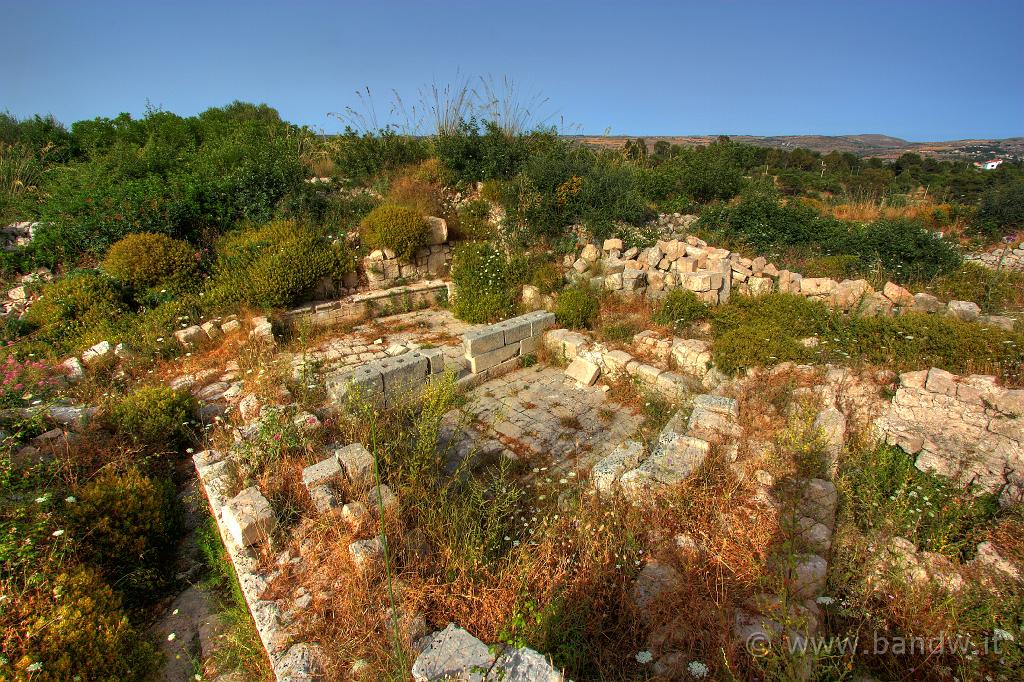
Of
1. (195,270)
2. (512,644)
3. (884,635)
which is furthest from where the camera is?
(195,270)

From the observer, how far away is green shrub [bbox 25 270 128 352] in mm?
7309

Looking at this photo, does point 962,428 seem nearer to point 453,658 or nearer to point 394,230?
point 453,658

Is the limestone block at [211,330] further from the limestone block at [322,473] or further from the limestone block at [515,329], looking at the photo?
the limestone block at [322,473]

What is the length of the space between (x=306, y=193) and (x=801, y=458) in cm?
1005

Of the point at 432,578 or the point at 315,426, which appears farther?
the point at 315,426

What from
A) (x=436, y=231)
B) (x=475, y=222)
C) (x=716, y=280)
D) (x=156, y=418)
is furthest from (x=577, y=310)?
(x=156, y=418)

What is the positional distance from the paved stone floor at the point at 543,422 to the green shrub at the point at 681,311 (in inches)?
64.6

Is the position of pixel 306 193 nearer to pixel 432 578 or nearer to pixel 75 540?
pixel 75 540

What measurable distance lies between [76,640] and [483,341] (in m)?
4.75

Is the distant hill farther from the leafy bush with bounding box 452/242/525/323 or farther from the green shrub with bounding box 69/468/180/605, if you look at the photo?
the green shrub with bounding box 69/468/180/605

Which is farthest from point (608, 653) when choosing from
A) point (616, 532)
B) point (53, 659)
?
point (53, 659)

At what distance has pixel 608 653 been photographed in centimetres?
277

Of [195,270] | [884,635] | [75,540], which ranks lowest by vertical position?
[884,635]
